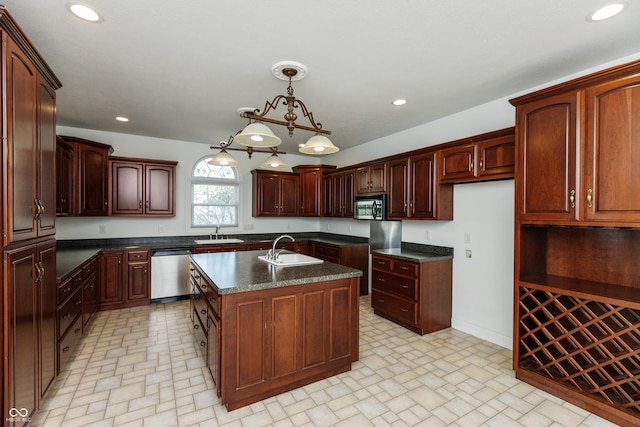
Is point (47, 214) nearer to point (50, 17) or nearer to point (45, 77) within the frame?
point (45, 77)

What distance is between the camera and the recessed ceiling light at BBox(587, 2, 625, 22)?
175 centimetres

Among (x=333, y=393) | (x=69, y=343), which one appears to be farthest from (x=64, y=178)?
(x=333, y=393)

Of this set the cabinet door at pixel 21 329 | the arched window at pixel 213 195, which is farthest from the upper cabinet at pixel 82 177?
the cabinet door at pixel 21 329

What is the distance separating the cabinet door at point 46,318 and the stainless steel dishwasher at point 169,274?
2230 mm

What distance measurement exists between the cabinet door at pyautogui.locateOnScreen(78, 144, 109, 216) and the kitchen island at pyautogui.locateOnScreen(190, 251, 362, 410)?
8.46 ft

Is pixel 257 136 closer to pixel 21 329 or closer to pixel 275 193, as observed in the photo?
pixel 21 329

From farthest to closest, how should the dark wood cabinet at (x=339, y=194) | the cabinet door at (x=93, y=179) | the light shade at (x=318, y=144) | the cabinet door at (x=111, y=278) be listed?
the dark wood cabinet at (x=339, y=194)
the cabinet door at (x=111, y=278)
the cabinet door at (x=93, y=179)
the light shade at (x=318, y=144)

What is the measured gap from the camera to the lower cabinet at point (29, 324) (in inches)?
61.3

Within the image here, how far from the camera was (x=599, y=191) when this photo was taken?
207 centimetres

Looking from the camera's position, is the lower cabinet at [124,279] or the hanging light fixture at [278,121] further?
the lower cabinet at [124,279]

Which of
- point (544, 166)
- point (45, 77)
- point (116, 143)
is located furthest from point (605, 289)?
point (116, 143)

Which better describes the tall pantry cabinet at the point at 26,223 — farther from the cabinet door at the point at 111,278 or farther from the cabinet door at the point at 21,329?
the cabinet door at the point at 111,278

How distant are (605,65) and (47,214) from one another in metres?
4.49

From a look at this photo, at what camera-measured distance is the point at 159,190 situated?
480cm
